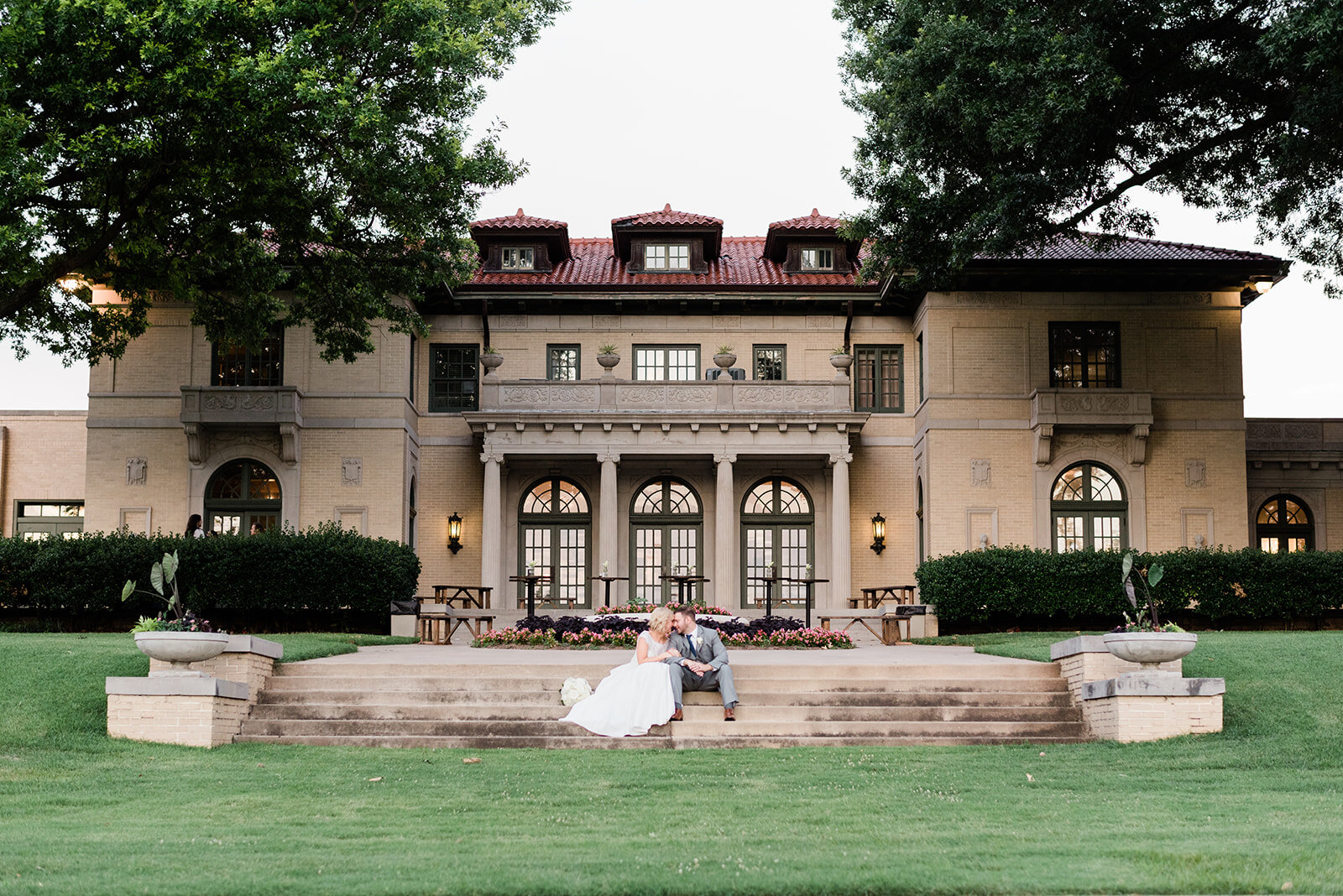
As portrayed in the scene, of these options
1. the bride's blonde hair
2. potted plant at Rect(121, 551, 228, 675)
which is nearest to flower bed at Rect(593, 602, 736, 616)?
the bride's blonde hair

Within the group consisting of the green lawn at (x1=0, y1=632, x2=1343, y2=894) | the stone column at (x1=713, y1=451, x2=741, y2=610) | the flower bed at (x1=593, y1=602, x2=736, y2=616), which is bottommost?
the green lawn at (x1=0, y1=632, x2=1343, y2=894)

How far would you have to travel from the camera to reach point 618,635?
20672 millimetres

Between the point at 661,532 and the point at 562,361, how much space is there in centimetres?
472

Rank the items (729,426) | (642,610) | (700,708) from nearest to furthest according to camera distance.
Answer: (700,708)
(642,610)
(729,426)

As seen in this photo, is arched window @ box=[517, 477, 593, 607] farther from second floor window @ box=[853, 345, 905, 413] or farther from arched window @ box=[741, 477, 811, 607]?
second floor window @ box=[853, 345, 905, 413]

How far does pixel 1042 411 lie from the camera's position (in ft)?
90.7

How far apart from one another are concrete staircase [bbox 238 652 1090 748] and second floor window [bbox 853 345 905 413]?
50.6 ft

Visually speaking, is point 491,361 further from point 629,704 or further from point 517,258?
point 629,704

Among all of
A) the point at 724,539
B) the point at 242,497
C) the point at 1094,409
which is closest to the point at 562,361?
the point at 724,539

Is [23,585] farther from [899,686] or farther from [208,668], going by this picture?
[899,686]

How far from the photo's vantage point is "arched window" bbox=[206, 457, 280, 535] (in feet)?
92.9

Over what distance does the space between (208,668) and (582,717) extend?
4.23m

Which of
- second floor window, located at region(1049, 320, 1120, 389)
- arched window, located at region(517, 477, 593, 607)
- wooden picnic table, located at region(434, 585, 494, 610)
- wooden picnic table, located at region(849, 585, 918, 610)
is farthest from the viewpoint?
arched window, located at region(517, 477, 593, 607)

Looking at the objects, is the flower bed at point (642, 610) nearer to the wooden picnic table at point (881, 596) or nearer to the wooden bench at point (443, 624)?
the wooden bench at point (443, 624)
